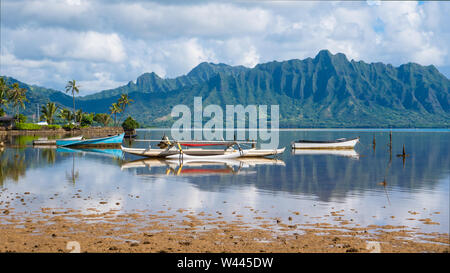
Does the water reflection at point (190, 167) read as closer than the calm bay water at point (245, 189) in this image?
No

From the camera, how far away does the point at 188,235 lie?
2003 centimetres

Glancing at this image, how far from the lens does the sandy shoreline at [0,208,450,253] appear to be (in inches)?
695

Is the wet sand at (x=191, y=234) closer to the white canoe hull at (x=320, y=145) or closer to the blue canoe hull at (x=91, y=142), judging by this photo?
the white canoe hull at (x=320, y=145)

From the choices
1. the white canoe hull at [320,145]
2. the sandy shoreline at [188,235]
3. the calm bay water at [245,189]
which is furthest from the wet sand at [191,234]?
the white canoe hull at [320,145]

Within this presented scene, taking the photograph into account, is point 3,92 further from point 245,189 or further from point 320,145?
point 245,189

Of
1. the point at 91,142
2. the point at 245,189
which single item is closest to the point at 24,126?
the point at 91,142

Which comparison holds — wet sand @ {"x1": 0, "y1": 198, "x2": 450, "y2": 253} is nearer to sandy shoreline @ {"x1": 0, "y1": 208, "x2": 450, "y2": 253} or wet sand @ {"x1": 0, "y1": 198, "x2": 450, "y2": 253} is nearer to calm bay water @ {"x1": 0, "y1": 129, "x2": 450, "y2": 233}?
sandy shoreline @ {"x1": 0, "y1": 208, "x2": 450, "y2": 253}

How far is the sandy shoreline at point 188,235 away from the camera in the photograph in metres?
17.6

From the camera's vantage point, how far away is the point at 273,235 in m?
20.1

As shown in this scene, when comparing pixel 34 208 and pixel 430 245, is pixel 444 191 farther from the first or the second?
pixel 34 208

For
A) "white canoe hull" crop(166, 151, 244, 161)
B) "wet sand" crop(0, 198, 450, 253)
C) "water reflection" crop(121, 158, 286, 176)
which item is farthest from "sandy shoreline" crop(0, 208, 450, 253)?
"white canoe hull" crop(166, 151, 244, 161)
